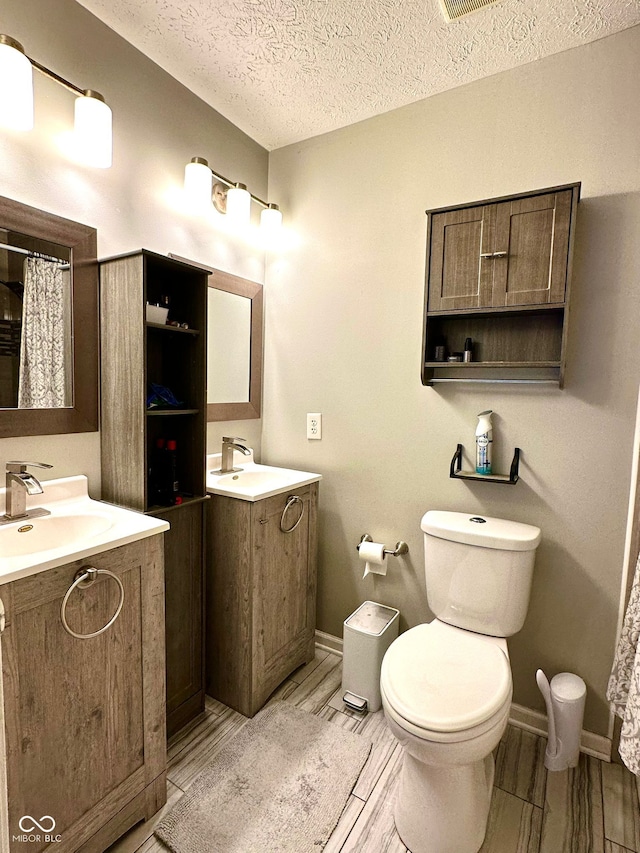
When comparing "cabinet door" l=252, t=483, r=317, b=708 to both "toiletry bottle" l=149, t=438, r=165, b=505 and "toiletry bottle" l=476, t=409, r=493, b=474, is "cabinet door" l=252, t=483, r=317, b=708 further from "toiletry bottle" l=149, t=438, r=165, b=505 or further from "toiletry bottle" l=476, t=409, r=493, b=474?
"toiletry bottle" l=476, t=409, r=493, b=474

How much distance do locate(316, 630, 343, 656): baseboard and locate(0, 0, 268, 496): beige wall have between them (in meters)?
1.15

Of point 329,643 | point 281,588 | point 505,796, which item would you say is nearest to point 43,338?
point 281,588

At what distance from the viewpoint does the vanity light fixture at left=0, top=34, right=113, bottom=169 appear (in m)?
1.17

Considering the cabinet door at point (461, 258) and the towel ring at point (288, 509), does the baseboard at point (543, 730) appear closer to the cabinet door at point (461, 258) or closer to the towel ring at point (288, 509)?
the towel ring at point (288, 509)

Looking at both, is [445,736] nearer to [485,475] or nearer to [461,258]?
[485,475]

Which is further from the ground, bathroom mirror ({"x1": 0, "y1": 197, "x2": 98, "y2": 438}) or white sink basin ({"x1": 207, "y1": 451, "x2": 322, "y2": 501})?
bathroom mirror ({"x1": 0, "y1": 197, "x2": 98, "y2": 438})

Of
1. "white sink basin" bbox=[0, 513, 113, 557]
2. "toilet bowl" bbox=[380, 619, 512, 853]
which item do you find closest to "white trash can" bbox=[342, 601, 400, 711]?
"toilet bowl" bbox=[380, 619, 512, 853]

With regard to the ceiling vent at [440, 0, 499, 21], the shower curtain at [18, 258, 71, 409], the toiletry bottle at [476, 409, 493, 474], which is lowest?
the toiletry bottle at [476, 409, 493, 474]

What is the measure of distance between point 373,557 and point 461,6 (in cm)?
206

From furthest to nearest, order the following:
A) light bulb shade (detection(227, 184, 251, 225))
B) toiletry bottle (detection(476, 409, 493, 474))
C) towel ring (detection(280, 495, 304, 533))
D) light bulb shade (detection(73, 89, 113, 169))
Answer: light bulb shade (detection(227, 184, 251, 225))
towel ring (detection(280, 495, 304, 533))
toiletry bottle (detection(476, 409, 493, 474))
light bulb shade (detection(73, 89, 113, 169))

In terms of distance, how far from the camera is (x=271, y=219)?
2.17 m

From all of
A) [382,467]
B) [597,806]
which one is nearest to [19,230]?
[382,467]

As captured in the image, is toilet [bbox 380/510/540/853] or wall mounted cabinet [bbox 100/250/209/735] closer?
toilet [bbox 380/510/540/853]

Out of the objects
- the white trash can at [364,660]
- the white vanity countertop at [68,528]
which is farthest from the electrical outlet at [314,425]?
the white vanity countertop at [68,528]
